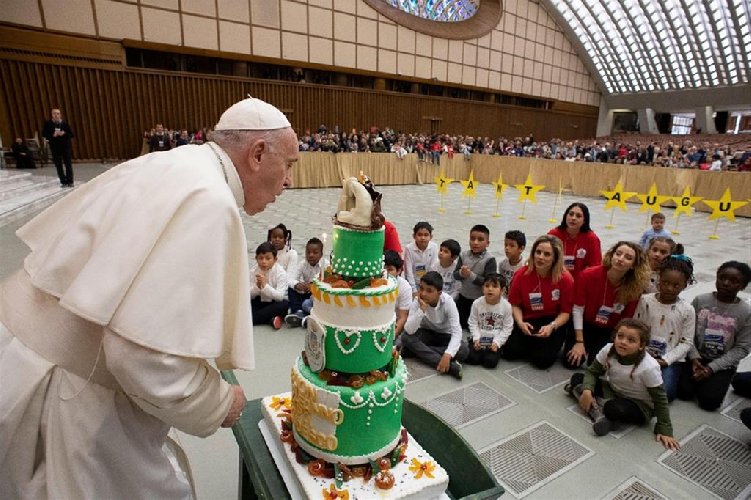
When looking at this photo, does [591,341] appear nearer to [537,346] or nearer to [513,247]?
[537,346]

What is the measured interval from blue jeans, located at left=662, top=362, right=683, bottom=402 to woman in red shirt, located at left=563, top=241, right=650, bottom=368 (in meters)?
0.56

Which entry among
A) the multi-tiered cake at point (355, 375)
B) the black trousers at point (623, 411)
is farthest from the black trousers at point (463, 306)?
the multi-tiered cake at point (355, 375)

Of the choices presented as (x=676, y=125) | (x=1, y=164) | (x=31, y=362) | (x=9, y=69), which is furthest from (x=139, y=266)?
(x=676, y=125)

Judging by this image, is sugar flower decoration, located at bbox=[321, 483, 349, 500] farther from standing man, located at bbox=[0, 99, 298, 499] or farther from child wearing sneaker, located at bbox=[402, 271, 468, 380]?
child wearing sneaker, located at bbox=[402, 271, 468, 380]

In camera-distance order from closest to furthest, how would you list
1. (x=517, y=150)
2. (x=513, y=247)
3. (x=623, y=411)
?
(x=623, y=411)
(x=513, y=247)
(x=517, y=150)

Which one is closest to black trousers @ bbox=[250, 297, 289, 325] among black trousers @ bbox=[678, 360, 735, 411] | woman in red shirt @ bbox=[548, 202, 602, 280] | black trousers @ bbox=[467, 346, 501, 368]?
black trousers @ bbox=[467, 346, 501, 368]

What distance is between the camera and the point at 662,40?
1303 inches

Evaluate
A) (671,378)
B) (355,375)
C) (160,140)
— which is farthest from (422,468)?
(160,140)

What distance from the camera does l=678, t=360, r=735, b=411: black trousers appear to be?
3.36 meters

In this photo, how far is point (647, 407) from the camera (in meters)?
3.12

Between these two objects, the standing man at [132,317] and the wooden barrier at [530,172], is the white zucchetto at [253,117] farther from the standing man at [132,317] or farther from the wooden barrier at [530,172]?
the wooden barrier at [530,172]

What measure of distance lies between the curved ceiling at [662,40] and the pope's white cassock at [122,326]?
125 feet

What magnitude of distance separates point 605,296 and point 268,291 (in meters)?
3.47

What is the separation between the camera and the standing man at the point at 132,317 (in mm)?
1082
